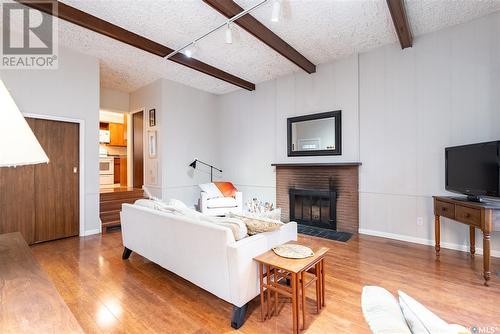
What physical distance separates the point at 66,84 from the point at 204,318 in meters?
4.12

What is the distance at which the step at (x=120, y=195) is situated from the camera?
4.79 m

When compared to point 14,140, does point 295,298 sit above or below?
below

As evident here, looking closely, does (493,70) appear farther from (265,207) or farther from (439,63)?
(265,207)

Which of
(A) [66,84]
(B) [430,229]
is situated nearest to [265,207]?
(B) [430,229]

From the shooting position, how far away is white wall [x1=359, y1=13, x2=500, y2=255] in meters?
3.03

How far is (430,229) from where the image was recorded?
11.1 feet

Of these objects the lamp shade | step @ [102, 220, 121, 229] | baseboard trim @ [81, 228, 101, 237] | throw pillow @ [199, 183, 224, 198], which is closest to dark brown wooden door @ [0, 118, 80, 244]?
baseboard trim @ [81, 228, 101, 237]

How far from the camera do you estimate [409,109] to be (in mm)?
3561

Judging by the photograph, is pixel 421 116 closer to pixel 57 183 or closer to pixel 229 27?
pixel 229 27

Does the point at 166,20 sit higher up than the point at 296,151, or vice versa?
the point at 166,20

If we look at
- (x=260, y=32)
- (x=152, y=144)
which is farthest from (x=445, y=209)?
(x=152, y=144)

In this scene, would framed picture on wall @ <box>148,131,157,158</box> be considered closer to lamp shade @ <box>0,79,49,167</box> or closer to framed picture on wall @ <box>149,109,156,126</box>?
framed picture on wall @ <box>149,109,156,126</box>

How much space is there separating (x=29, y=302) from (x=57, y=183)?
371cm

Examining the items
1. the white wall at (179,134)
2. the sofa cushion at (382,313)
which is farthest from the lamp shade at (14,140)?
the white wall at (179,134)
